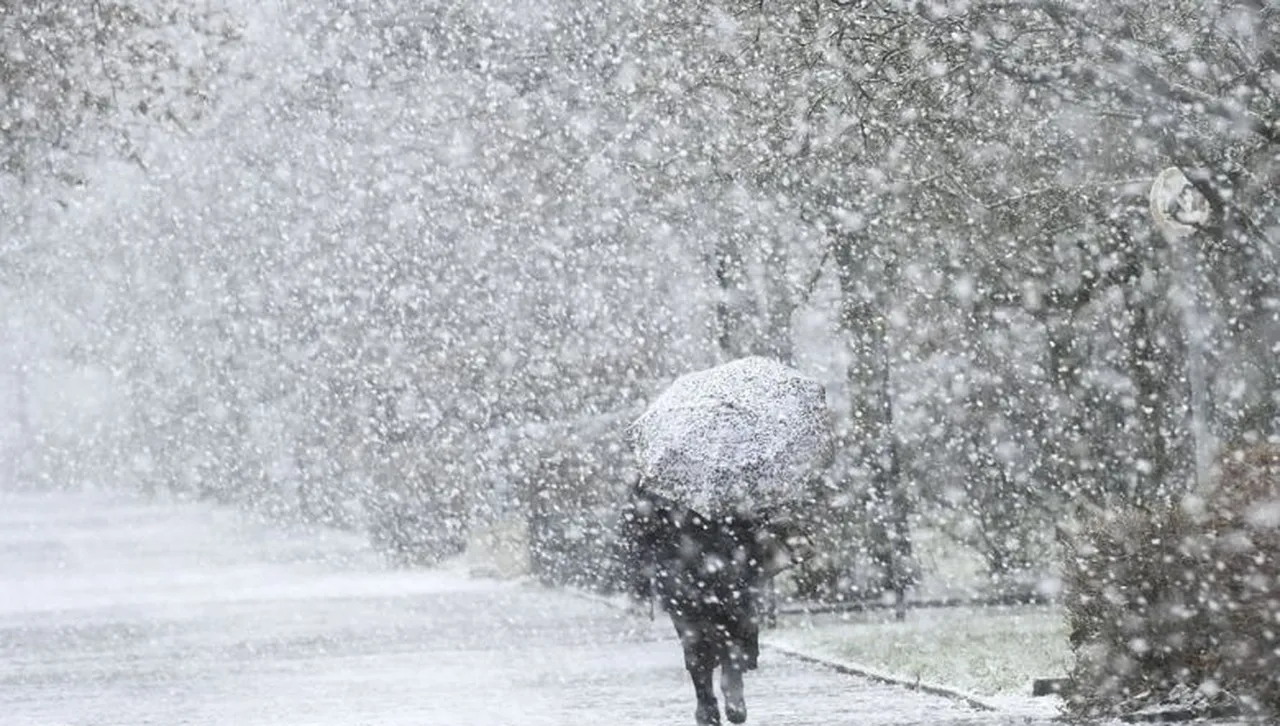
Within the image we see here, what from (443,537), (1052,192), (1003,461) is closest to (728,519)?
(1052,192)

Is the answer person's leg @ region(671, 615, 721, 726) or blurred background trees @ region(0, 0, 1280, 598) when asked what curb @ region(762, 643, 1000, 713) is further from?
blurred background trees @ region(0, 0, 1280, 598)

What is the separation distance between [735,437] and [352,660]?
6.81 metres

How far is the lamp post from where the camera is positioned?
17812mm

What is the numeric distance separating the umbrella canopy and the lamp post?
2.48 m

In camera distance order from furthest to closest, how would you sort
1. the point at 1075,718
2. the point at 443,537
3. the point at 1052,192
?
the point at 443,537
the point at 1052,192
the point at 1075,718

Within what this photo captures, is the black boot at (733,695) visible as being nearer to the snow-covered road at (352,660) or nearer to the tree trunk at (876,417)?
the snow-covered road at (352,660)

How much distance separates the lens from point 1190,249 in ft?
65.0

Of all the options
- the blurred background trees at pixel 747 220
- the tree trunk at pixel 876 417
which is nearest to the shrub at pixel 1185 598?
the blurred background trees at pixel 747 220

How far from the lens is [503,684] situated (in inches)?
746

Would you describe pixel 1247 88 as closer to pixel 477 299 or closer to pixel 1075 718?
pixel 1075 718

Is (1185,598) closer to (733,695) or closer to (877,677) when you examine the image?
(733,695)

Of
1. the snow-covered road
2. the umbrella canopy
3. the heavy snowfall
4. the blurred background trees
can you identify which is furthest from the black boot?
the blurred background trees

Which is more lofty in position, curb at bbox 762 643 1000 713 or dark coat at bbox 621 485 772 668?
dark coat at bbox 621 485 772 668

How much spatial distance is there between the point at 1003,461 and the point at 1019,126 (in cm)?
373
